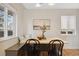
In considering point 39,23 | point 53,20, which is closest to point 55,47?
point 53,20

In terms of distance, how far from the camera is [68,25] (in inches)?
251

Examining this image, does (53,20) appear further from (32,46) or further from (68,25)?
(32,46)

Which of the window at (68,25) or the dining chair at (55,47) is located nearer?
the dining chair at (55,47)

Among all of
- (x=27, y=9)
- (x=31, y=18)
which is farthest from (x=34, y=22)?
(x=27, y=9)

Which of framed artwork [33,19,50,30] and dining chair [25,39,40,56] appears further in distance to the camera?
framed artwork [33,19,50,30]

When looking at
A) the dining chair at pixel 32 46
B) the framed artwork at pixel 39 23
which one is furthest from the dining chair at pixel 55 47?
the framed artwork at pixel 39 23

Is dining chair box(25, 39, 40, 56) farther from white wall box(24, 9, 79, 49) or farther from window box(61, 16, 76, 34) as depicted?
window box(61, 16, 76, 34)

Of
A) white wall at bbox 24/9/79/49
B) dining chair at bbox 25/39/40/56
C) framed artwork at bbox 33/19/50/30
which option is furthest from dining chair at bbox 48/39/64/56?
framed artwork at bbox 33/19/50/30

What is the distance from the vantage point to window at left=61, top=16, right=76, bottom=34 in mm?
6262

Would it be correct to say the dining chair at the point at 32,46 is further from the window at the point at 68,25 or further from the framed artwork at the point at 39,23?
the window at the point at 68,25

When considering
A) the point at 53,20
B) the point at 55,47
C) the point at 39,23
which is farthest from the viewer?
the point at 39,23

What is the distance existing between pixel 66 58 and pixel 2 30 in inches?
92.4

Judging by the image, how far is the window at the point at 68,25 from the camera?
20.5 feet

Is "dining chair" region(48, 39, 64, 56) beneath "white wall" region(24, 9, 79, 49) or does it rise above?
beneath
